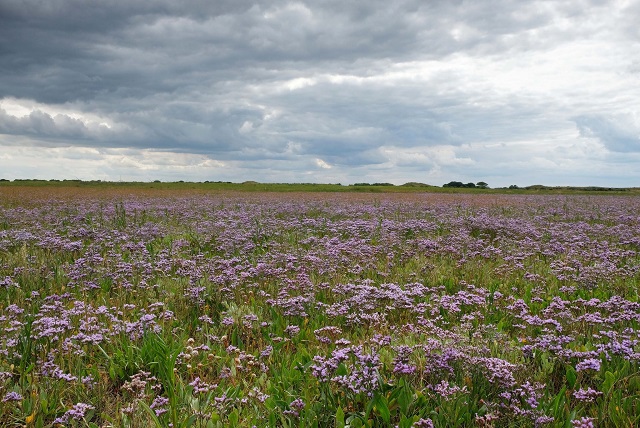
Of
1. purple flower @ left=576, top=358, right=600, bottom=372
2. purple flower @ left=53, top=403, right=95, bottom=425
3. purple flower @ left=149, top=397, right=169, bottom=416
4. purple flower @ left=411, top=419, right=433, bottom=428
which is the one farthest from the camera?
purple flower @ left=576, top=358, right=600, bottom=372

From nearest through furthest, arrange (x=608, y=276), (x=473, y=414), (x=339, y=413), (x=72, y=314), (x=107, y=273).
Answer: (x=339, y=413) < (x=473, y=414) < (x=72, y=314) < (x=107, y=273) < (x=608, y=276)

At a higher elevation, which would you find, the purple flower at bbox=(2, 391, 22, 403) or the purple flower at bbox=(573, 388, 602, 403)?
the purple flower at bbox=(573, 388, 602, 403)

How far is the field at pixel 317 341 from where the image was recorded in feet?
11.7

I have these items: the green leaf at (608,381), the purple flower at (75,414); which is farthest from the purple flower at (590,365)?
the purple flower at (75,414)

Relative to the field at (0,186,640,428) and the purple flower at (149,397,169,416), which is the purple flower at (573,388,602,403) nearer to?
the field at (0,186,640,428)

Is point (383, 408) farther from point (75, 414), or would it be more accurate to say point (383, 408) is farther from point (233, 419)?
point (75, 414)

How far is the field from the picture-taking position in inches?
141

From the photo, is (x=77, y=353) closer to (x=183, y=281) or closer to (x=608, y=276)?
(x=183, y=281)

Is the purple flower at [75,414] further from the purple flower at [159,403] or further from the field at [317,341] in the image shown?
the purple flower at [159,403]

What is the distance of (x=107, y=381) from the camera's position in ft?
14.0

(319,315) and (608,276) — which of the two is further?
(608,276)

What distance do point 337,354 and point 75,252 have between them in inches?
331

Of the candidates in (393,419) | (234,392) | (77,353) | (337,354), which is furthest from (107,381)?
(393,419)

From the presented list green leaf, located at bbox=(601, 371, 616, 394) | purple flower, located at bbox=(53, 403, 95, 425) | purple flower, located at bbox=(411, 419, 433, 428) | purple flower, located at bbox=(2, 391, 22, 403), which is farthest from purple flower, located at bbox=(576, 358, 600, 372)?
purple flower, located at bbox=(2, 391, 22, 403)
